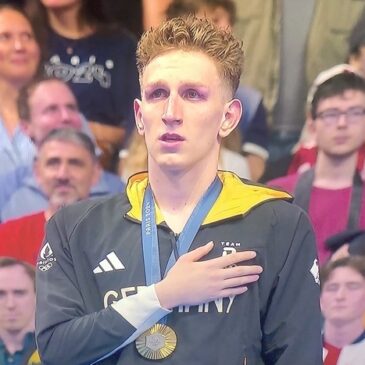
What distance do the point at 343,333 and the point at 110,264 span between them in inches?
51.1

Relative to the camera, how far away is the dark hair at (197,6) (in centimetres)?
269

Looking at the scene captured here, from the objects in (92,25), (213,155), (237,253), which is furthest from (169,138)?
(92,25)

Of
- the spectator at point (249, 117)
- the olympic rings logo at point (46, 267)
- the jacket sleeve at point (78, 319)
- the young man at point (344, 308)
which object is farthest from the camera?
the spectator at point (249, 117)

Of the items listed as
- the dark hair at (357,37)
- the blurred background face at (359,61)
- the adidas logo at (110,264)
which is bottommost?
the adidas logo at (110,264)

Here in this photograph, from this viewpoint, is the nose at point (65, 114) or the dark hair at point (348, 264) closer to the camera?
the dark hair at point (348, 264)

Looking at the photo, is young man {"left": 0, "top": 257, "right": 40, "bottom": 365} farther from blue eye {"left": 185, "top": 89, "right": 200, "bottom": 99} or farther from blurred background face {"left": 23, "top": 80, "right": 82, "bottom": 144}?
blue eye {"left": 185, "top": 89, "right": 200, "bottom": 99}

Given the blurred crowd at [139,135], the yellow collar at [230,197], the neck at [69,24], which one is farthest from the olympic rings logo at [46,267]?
the neck at [69,24]

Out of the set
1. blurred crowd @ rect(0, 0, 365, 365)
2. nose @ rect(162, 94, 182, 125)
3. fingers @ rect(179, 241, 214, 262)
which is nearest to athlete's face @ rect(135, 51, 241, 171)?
nose @ rect(162, 94, 182, 125)

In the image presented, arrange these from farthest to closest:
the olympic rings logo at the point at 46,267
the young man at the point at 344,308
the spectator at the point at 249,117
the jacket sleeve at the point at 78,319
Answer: the spectator at the point at 249,117 < the young man at the point at 344,308 < the olympic rings logo at the point at 46,267 < the jacket sleeve at the point at 78,319

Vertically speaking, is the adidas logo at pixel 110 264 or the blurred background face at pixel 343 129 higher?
the blurred background face at pixel 343 129

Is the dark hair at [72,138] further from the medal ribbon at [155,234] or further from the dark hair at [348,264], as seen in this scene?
the medal ribbon at [155,234]

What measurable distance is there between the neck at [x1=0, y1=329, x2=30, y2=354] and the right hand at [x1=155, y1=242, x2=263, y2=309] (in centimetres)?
141

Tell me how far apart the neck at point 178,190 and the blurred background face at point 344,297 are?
1.19 metres

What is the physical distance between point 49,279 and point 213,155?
14.0 inches
